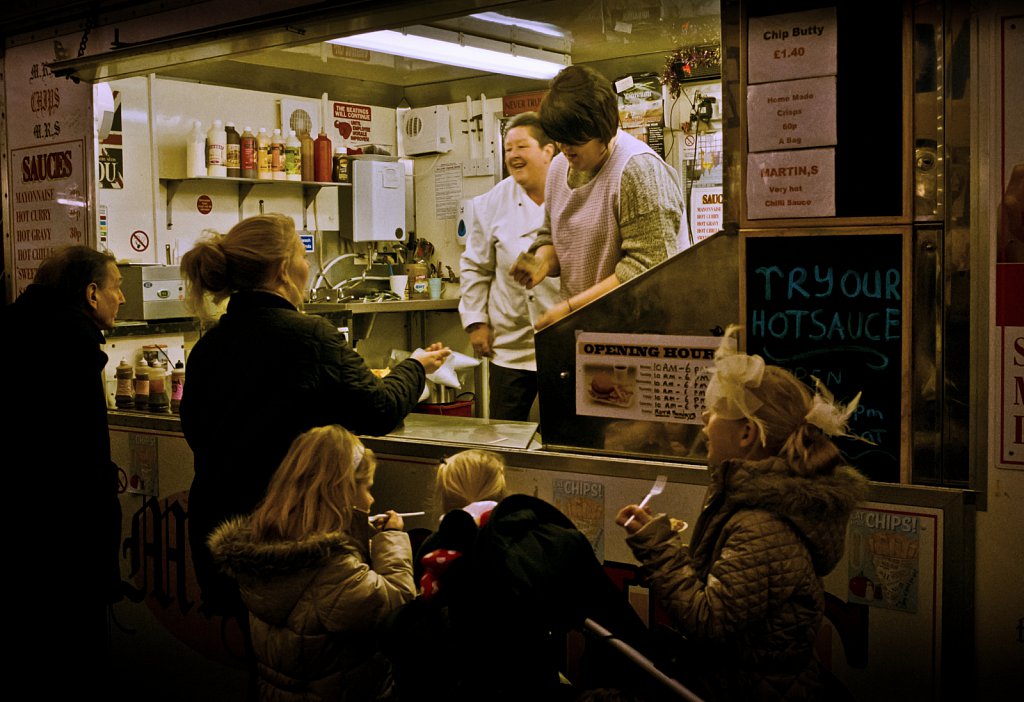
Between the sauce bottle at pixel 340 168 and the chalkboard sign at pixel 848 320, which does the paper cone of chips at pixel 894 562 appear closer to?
the chalkboard sign at pixel 848 320

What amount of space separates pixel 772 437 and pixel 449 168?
545 cm

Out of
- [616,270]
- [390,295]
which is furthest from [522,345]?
[390,295]

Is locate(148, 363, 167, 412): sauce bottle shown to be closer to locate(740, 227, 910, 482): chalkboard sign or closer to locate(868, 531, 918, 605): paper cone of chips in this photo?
locate(740, 227, 910, 482): chalkboard sign

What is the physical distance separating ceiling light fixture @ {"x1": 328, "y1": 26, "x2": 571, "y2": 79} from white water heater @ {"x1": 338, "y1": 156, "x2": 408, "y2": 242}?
1445 mm

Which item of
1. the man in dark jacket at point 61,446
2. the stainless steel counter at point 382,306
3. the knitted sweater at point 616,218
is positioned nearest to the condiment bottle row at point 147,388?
the man in dark jacket at point 61,446

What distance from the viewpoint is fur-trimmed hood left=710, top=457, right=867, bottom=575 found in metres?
2.15

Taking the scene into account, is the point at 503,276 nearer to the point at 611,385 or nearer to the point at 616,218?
the point at 616,218

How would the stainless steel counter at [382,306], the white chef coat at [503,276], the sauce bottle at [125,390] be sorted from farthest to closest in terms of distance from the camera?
the stainless steel counter at [382,306], the white chef coat at [503,276], the sauce bottle at [125,390]

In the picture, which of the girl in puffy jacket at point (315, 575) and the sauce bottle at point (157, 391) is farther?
the sauce bottle at point (157, 391)

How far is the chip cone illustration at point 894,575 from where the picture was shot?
258 centimetres

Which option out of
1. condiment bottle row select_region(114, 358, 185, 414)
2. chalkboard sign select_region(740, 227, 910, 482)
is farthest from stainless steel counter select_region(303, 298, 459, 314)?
chalkboard sign select_region(740, 227, 910, 482)

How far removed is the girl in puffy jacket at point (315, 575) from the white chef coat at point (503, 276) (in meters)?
2.36

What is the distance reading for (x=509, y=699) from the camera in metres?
2.22

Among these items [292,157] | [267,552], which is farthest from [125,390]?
[292,157]
